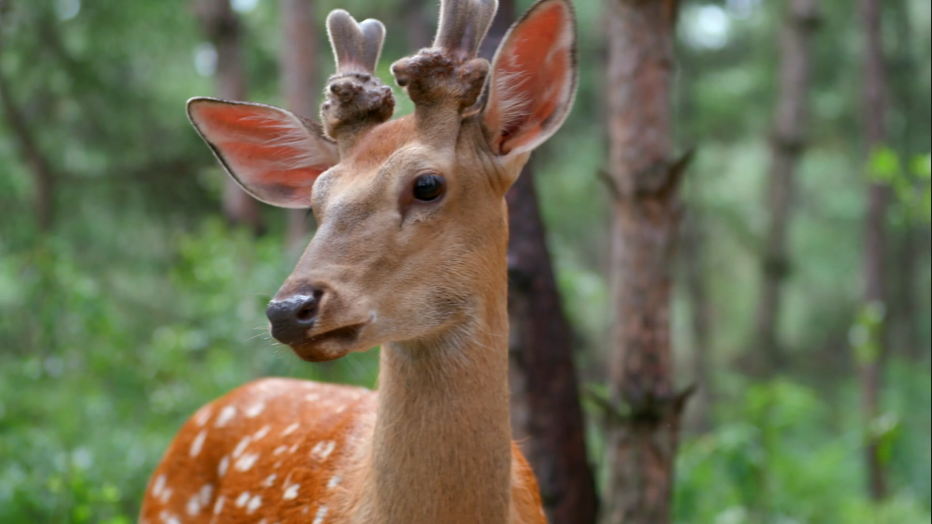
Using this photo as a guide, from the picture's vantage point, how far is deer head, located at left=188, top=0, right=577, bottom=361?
2518 millimetres

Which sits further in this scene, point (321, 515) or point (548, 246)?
point (548, 246)

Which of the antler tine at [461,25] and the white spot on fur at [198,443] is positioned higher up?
the antler tine at [461,25]

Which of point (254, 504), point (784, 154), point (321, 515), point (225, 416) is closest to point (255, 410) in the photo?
→ point (225, 416)

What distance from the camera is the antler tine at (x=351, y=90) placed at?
9.59ft

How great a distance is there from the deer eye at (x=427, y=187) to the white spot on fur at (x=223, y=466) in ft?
6.04

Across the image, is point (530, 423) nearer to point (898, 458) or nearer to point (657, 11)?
point (657, 11)

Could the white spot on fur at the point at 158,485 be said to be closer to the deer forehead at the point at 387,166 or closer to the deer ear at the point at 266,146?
the deer ear at the point at 266,146

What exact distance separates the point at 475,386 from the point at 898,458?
548 centimetres

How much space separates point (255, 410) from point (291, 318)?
186cm

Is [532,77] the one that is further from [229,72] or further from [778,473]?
[229,72]

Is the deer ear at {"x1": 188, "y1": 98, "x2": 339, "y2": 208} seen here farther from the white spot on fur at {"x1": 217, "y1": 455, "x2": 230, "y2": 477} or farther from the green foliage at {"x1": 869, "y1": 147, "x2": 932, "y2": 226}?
the green foliage at {"x1": 869, "y1": 147, "x2": 932, "y2": 226}

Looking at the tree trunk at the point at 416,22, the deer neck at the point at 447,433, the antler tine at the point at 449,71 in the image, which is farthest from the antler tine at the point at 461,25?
the tree trunk at the point at 416,22

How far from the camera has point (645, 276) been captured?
15.3 ft

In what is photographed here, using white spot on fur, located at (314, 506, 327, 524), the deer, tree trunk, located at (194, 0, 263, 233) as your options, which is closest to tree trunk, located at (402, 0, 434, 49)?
tree trunk, located at (194, 0, 263, 233)
